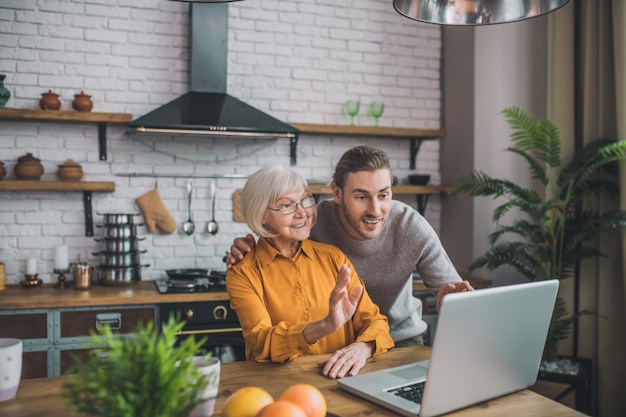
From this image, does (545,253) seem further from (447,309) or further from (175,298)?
(447,309)

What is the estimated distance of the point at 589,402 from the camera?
3.26 meters

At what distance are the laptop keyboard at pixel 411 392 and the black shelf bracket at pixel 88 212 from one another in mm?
2662

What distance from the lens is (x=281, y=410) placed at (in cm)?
102

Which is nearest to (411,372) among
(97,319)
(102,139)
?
(97,319)

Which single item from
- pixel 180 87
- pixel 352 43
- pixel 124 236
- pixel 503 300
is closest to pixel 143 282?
pixel 124 236

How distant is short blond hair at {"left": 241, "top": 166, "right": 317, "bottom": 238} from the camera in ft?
6.35

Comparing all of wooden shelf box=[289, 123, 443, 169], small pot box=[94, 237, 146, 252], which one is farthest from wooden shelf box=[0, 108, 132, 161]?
wooden shelf box=[289, 123, 443, 169]

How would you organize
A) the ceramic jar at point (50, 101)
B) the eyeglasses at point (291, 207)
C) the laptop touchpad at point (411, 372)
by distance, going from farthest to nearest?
the ceramic jar at point (50, 101), the eyeglasses at point (291, 207), the laptop touchpad at point (411, 372)

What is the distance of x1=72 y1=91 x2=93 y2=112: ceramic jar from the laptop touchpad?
2.59 meters

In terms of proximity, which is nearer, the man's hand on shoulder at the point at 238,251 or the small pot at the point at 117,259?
the man's hand on shoulder at the point at 238,251

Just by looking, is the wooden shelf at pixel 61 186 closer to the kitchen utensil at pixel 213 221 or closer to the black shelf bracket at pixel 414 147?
the kitchen utensil at pixel 213 221

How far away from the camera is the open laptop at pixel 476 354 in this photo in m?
1.19

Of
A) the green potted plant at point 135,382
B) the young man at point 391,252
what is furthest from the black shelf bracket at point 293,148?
the green potted plant at point 135,382

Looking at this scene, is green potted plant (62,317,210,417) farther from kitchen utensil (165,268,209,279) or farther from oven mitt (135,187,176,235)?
oven mitt (135,187,176,235)
